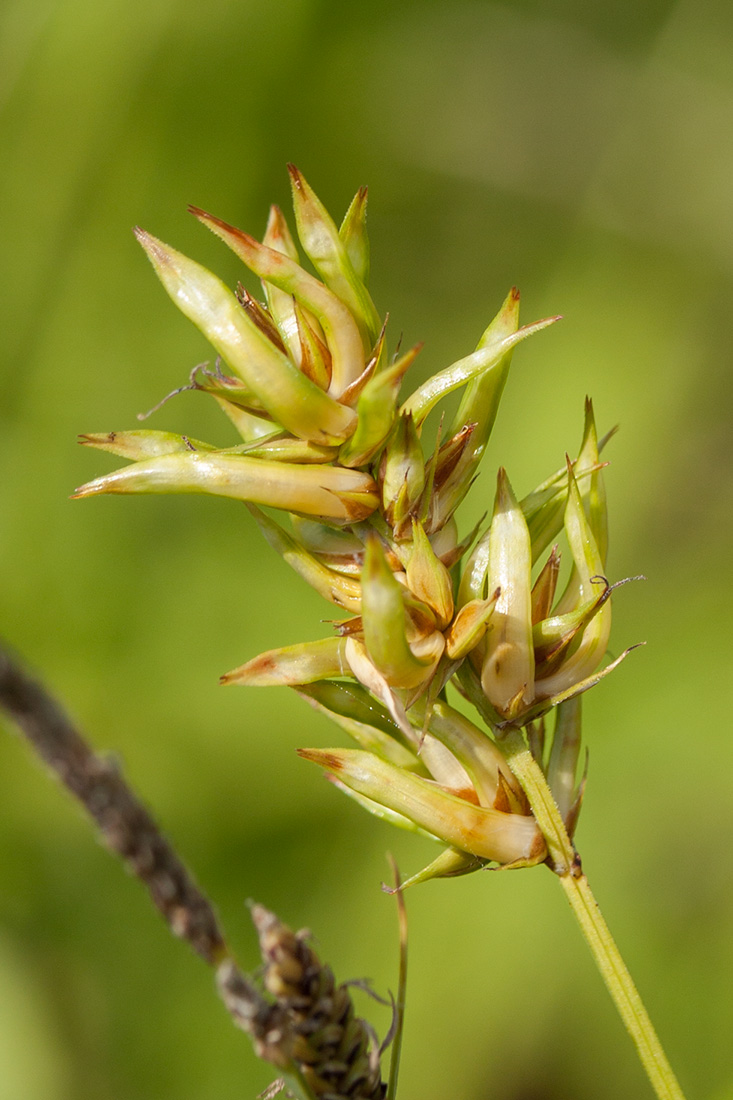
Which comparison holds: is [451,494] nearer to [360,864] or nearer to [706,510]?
[360,864]

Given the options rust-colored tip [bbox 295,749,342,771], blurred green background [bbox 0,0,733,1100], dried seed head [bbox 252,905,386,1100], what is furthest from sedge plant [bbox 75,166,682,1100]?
blurred green background [bbox 0,0,733,1100]

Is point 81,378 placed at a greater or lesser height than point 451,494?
greater

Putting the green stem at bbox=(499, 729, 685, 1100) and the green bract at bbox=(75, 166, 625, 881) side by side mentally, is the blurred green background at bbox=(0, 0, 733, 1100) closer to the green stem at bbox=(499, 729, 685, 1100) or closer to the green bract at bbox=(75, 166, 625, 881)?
the green stem at bbox=(499, 729, 685, 1100)

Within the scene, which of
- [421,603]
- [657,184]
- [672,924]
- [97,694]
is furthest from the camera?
[657,184]

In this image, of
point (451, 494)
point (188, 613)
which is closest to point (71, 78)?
point (188, 613)

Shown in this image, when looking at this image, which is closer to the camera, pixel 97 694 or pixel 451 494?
pixel 451 494

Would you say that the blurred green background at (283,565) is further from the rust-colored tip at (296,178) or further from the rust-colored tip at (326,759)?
the rust-colored tip at (296,178)

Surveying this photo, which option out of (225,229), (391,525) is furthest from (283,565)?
(225,229)
